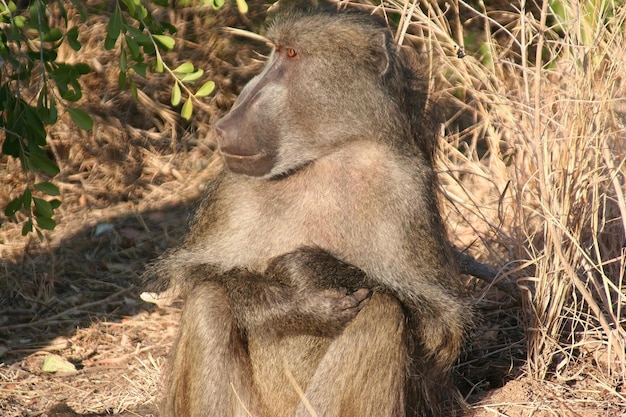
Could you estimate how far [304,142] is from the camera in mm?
2545

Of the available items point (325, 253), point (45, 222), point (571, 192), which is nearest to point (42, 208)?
point (45, 222)

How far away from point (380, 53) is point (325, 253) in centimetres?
57

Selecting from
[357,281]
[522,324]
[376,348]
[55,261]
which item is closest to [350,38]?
[357,281]

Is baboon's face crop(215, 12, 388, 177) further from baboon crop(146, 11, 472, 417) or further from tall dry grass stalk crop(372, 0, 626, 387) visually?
tall dry grass stalk crop(372, 0, 626, 387)

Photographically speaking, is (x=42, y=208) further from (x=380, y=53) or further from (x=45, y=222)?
(x=380, y=53)

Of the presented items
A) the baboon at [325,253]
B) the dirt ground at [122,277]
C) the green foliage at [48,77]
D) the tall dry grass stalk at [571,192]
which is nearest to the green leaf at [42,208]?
the green foliage at [48,77]

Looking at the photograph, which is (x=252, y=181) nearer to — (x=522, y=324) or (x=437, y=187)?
(x=437, y=187)

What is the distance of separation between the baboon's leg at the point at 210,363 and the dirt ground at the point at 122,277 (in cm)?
56

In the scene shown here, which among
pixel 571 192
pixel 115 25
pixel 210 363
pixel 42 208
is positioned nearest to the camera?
pixel 210 363

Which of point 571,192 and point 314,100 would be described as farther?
point 571,192

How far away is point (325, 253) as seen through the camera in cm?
254

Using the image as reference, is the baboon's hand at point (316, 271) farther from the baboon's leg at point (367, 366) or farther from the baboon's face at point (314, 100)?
the baboon's face at point (314, 100)

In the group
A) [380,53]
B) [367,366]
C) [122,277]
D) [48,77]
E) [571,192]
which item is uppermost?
[380,53]

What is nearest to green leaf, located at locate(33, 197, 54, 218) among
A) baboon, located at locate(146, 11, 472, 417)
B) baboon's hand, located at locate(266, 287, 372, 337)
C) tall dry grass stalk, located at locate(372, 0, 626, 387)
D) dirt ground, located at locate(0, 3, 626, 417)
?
dirt ground, located at locate(0, 3, 626, 417)
